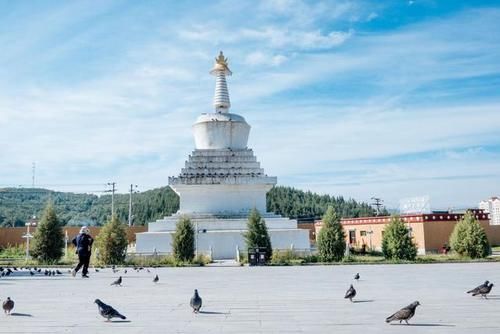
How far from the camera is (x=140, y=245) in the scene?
33.0m

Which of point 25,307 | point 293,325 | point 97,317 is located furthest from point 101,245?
point 293,325

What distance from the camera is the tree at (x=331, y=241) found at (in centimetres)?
2845

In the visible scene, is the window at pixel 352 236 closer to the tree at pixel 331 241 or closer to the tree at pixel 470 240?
the tree at pixel 470 240

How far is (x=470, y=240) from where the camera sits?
2862 centimetres

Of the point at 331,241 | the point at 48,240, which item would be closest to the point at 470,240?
the point at 331,241

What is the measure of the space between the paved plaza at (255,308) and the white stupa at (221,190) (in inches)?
703

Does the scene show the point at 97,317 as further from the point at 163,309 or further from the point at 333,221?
the point at 333,221

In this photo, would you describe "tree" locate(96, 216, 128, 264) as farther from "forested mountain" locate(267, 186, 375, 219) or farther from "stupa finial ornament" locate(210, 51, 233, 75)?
"forested mountain" locate(267, 186, 375, 219)

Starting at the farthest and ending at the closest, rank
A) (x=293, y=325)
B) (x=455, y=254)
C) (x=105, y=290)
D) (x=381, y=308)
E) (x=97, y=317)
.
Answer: (x=455, y=254)
(x=105, y=290)
(x=381, y=308)
(x=97, y=317)
(x=293, y=325)

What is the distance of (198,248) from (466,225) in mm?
15926

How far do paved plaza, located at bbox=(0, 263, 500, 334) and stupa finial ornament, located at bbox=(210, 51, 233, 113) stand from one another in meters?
27.5

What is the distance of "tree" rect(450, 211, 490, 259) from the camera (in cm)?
2853

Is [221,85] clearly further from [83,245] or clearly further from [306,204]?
[306,204]

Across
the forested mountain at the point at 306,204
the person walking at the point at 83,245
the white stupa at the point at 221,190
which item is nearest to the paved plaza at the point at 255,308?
the person walking at the point at 83,245
